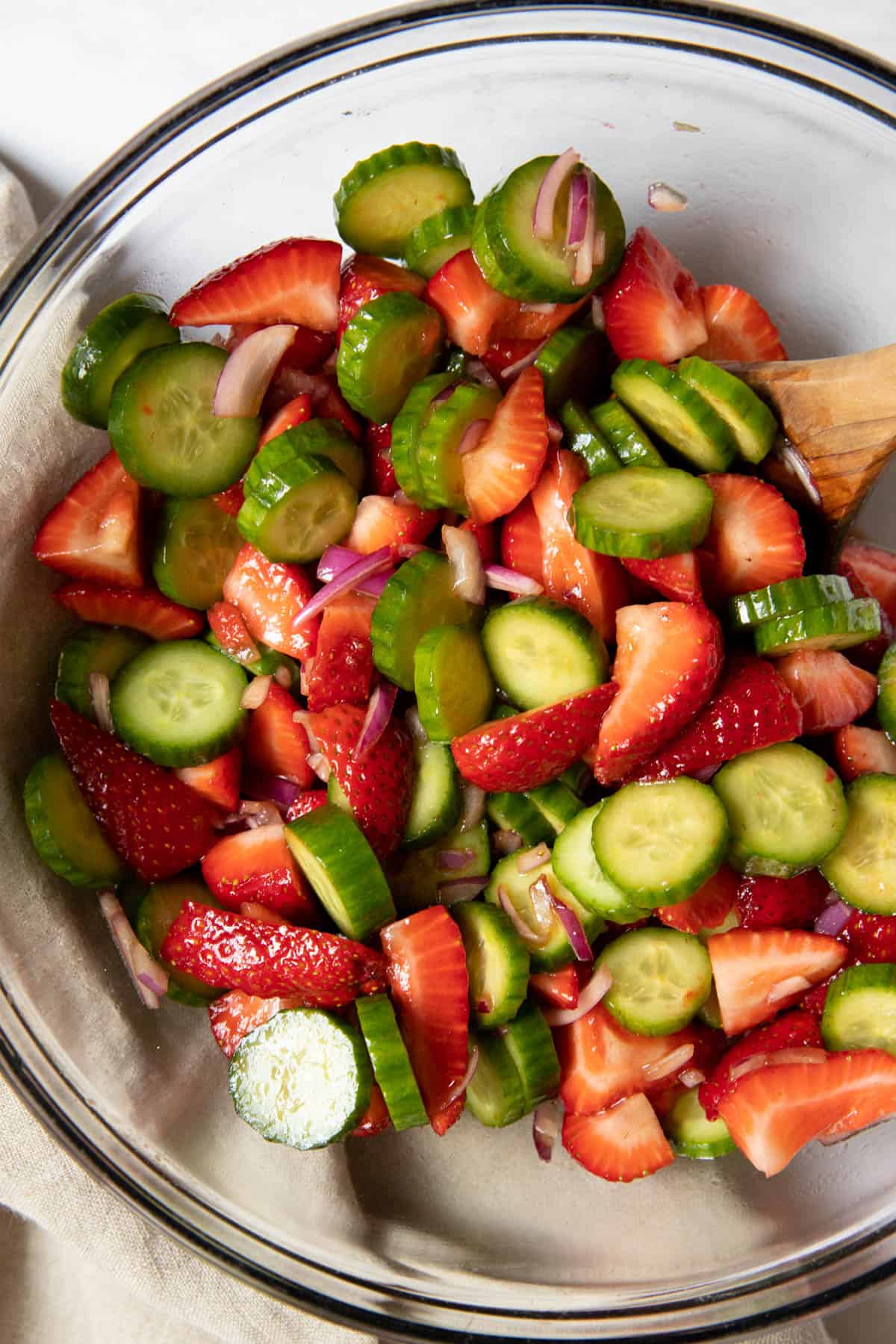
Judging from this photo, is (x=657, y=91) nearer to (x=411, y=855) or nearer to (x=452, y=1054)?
(x=411, y=855)

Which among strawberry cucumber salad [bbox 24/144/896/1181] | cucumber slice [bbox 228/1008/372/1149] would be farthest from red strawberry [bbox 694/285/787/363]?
cucumber slice [bbox 228/1008/372/1149]

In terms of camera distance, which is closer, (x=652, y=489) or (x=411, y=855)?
(x=652, y=489)

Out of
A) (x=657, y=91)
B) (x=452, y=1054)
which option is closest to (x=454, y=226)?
(x=657, y=91)

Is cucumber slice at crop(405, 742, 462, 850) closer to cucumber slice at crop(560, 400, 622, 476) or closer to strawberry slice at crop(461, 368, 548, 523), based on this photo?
strawberry slice at crop(461, 368, 548, 523)

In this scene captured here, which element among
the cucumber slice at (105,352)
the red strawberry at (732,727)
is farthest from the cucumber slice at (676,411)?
the cucumber slice at (105,352)

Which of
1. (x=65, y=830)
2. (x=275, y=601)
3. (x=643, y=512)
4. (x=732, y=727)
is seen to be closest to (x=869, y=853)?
(x=732, y=727)

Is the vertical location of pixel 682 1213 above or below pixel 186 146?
below
